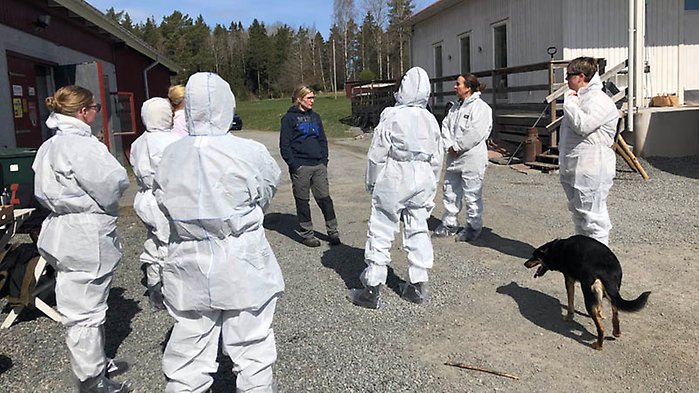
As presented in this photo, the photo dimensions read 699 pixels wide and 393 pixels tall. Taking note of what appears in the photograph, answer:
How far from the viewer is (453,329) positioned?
435cm

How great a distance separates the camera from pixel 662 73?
13.3m

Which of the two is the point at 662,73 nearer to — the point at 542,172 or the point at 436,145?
the point at 542,172

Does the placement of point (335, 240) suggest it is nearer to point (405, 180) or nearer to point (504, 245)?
point (504, 245)

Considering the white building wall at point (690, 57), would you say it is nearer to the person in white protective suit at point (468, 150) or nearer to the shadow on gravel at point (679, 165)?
the shadow on gravel at point (679, 165)

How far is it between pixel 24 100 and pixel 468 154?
25.0 feet

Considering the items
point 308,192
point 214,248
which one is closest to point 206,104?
point 214,248

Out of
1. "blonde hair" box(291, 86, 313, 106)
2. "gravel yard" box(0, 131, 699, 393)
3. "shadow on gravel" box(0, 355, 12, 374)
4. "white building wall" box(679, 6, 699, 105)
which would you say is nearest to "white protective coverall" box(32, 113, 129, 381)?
"gravel yard" box(0, 131, 699, 393)

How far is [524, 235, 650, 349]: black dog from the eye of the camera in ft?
12.5

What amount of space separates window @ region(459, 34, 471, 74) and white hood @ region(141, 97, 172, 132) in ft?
47.6

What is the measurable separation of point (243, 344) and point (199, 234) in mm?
574

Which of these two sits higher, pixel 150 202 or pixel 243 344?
pixel 150 202

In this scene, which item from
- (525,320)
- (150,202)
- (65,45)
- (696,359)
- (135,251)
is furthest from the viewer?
(65,45)

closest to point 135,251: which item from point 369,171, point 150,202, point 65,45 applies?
point 150,202

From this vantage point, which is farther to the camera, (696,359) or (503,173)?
(503,173)
